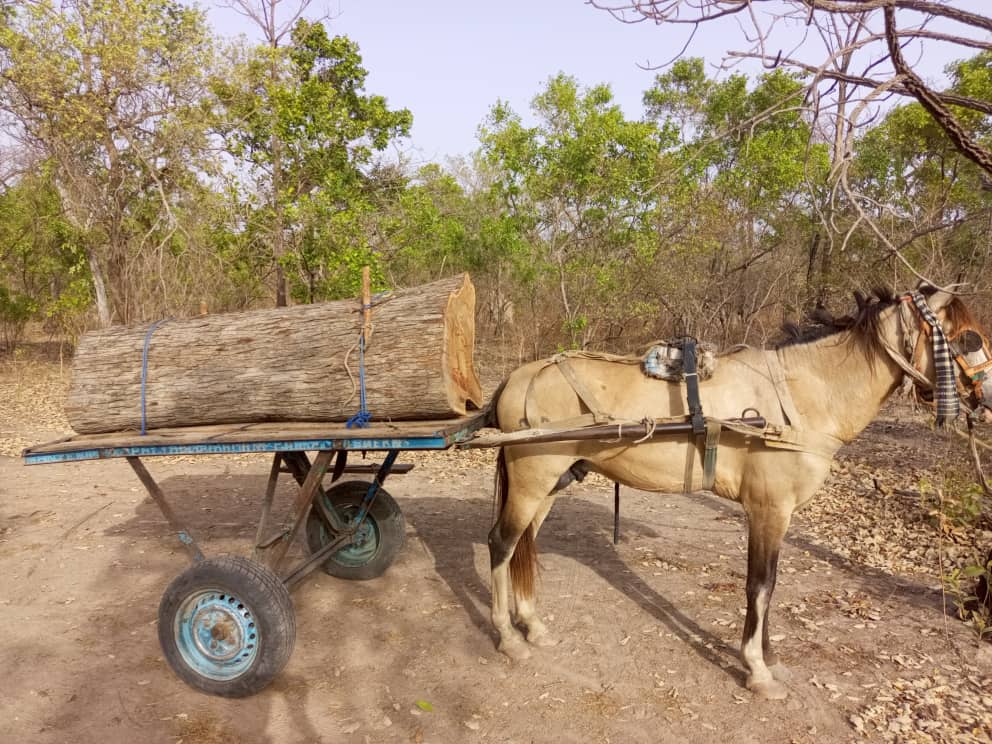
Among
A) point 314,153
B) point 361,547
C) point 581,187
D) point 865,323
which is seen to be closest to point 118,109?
point 314,153

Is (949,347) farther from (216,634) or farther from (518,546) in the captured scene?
(216,634)

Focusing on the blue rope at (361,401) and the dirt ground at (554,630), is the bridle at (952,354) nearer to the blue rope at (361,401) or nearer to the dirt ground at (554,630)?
the dirt ground at (554,630)

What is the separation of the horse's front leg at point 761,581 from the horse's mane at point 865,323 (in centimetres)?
101

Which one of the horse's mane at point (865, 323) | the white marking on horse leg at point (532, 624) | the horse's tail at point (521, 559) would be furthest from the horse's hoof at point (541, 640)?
the horse's mane at point (865, 323)

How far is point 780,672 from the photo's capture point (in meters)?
3.55

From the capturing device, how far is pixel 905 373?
11.1 feet

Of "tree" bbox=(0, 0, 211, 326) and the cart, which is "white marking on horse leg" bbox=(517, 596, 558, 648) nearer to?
the cart

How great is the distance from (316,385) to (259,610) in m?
1.24

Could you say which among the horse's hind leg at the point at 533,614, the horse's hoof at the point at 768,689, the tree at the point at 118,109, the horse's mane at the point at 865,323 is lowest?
the horse's hoof at the point at 768,689

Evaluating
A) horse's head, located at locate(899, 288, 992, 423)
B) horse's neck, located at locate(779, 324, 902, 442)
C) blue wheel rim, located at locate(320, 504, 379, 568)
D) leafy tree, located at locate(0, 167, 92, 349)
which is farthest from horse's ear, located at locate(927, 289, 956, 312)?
leafy tree, located at locate(0, 167, 92, 349)

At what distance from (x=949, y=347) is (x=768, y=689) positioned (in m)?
2.04

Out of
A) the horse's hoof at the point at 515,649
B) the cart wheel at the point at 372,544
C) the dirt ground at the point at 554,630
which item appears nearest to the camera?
the dirt ground at the point at 554,630

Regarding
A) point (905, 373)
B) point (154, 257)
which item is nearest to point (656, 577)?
point (905, 373)

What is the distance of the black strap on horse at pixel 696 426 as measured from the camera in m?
3.38
